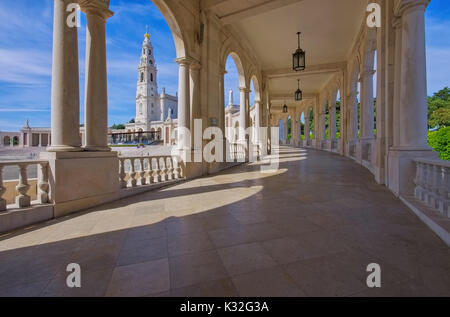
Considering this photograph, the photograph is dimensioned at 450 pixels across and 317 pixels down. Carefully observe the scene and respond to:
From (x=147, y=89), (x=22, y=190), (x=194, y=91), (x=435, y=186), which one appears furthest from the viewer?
(x=147, y=89)

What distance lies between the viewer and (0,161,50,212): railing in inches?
157

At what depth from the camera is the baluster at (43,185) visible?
4425mm

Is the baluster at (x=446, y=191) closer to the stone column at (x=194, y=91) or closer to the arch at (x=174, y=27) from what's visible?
the stone column at (x=194, y=91)

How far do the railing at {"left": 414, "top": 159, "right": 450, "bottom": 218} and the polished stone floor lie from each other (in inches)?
17.4

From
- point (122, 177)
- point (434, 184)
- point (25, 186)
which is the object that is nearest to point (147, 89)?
point (122, 177)

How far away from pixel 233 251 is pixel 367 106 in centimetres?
1249

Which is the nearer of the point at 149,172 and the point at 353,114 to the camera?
the point at 149,172

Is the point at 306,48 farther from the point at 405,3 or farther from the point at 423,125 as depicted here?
the point at 423,125

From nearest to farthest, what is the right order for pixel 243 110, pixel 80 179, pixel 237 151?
pixel 80 179 < pixel 237 151 < pixel 243 110

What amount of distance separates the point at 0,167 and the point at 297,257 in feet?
17.3

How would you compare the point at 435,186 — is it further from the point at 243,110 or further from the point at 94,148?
the point at 243,110

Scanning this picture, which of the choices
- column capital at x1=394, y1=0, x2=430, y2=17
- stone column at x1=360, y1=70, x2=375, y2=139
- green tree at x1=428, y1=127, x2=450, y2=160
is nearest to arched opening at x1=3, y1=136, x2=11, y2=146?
stone column at x1=360, y1=70, x2=375, y2=139

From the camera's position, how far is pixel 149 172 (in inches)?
278
